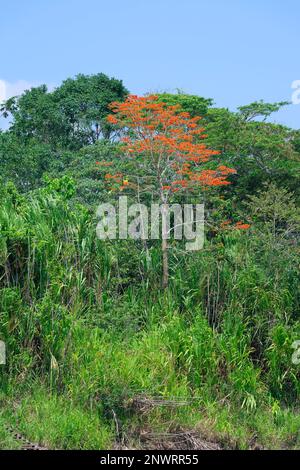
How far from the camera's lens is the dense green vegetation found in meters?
8.04

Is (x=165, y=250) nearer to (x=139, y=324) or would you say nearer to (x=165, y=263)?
(x=165, y=263)

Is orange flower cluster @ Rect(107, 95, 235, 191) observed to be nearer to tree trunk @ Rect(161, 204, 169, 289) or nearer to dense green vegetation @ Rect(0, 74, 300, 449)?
tree trunk @ Rect(161, 204, 169, 289)

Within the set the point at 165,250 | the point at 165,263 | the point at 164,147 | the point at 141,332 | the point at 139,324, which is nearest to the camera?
the point at 141,332

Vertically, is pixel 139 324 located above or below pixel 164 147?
below

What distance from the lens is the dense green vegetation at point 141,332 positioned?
26.4 feet

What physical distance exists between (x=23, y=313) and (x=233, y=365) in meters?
2.37

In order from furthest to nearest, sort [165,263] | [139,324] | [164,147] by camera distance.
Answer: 1. [164,147]
2. [165,263]
3. [139,324]

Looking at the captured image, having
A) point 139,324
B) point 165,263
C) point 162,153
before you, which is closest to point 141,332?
point 139,324

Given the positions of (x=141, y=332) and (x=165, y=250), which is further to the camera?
(x=165, y=250)

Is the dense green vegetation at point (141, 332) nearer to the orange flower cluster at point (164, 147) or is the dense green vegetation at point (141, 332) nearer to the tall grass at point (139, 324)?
the tall grass at point (139, 324)

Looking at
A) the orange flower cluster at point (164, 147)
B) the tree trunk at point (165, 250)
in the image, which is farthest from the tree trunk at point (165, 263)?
the orange flower cluster at point (164, 147)

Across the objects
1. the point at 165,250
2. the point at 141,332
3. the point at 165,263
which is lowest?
the point at 141,332

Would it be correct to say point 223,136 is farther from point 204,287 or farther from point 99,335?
point 99,335

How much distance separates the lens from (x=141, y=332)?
364 inches
